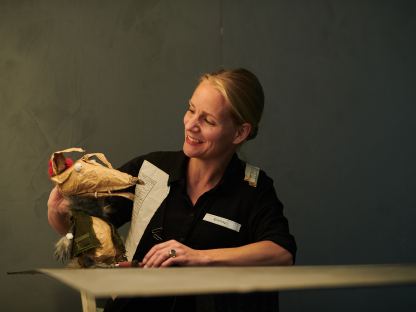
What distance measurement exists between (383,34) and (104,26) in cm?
129

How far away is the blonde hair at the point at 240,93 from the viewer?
2.01 m

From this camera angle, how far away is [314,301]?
2891mm

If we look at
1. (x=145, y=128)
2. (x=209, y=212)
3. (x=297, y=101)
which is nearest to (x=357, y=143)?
(x=297, y=101)

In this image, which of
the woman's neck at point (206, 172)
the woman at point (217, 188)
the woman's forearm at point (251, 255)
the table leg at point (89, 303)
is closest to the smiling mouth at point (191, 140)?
the woman at point (217, 188)

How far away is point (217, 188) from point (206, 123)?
0.22m

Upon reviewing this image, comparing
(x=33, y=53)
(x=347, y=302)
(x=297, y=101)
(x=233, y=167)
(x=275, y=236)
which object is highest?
(x=33, y=53)

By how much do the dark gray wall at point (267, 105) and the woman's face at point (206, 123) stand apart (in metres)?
0.78

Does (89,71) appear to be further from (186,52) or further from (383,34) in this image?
(383,34)

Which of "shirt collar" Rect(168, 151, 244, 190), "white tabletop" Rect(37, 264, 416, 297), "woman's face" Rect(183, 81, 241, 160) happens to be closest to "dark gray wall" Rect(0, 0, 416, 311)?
"shirt collar" Rect(168, 151, 244, 190)

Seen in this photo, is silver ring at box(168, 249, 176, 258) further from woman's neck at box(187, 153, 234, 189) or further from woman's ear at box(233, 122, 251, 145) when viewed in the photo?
woman's ear at box(233, 122, 251, 145)

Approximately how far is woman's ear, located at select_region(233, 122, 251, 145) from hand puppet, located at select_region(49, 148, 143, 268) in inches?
17.0

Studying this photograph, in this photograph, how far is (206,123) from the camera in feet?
6.57

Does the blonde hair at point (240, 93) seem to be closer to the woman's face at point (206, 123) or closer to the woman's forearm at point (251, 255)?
the woman's face at point (206, 123)

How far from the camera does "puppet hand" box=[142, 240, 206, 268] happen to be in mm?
1633
